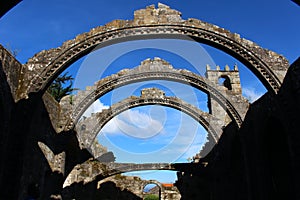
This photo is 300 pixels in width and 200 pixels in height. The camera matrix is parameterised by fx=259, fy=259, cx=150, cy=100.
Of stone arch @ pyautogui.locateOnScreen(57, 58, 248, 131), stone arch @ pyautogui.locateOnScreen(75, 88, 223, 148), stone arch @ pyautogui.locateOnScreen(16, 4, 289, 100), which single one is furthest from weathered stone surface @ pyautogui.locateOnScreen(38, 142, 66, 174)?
stone arch @ pyautogui.locateOnScreen(75, 88, 223, 148)

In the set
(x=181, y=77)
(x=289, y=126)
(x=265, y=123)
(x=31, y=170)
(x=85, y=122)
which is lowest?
(x=31, y=170)

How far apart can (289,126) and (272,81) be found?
1.33 m

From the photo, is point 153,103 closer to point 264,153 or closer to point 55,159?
point 55,159

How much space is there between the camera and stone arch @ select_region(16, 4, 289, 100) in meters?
6.82

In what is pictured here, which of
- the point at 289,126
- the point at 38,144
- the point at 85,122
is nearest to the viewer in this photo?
the point at 289,126

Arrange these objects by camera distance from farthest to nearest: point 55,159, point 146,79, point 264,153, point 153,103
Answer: point 153,103 < point 146,79 < point 55,159 < point 264,153

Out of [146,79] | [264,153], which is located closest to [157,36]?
[146,79]

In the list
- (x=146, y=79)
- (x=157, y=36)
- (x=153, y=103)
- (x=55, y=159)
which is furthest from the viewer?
(x=153, y=103)

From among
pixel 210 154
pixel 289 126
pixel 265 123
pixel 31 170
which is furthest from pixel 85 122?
pixel 289 126

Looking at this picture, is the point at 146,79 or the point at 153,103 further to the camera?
the point at 153,103

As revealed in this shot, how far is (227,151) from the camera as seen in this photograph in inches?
493

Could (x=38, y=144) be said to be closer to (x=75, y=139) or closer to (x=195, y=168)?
(x=75, y=139)

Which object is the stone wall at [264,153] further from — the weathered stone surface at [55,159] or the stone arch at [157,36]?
the weathered stone surface at [55,159]

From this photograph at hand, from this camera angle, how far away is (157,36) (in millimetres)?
6973
